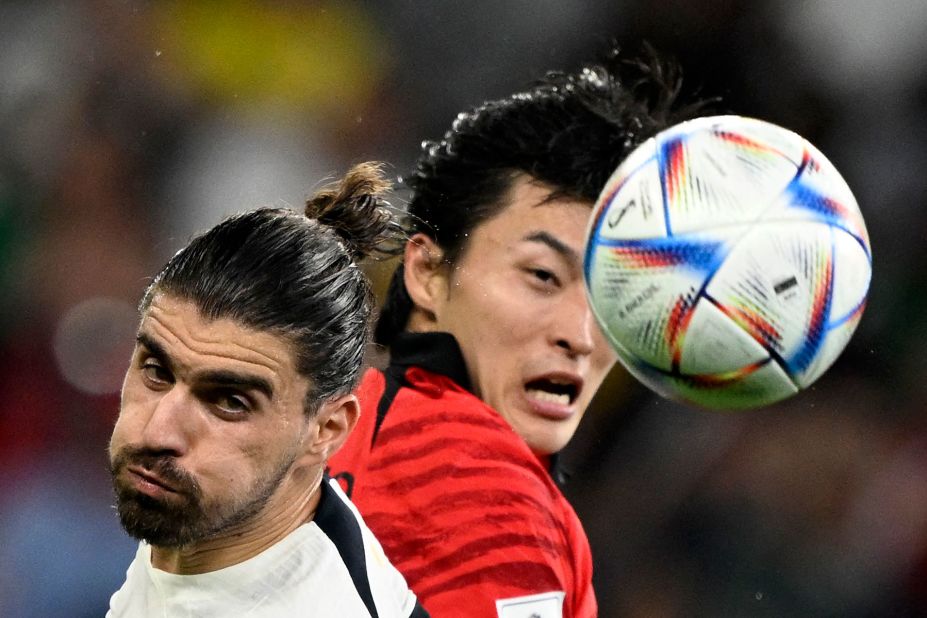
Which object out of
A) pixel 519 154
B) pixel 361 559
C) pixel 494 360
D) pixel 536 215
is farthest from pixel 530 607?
pixel 519 154

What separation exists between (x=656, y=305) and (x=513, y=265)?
0.60 metres

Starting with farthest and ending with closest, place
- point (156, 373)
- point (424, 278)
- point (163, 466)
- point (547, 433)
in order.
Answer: point (424, 278)
point (547, 433)
point (156, 373)
point (163, 466)

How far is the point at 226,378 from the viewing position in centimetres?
212

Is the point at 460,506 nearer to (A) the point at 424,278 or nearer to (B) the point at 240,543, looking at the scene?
(B) the point at 240,543

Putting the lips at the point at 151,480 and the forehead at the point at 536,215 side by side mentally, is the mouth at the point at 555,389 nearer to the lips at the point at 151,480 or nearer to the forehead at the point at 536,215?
the forehead at the point at 536,215

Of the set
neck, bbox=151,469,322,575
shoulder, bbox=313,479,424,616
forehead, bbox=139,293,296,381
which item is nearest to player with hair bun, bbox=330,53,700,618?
shoulder, bbox=313,479,424,616

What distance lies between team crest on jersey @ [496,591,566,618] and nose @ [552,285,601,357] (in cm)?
64

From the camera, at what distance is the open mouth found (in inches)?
114

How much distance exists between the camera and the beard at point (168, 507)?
6.83ft

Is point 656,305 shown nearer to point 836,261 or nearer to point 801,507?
point 836,261

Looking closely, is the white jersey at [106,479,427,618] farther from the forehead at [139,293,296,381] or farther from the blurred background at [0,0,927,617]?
the blurred background at [0,0,927,617]

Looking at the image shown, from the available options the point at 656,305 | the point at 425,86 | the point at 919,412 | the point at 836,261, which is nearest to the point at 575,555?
the point at 656,305

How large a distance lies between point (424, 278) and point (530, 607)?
3.10 feet

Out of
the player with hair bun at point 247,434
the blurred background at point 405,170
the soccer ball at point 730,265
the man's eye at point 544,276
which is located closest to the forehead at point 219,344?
the player with hair bun at point 247,434
